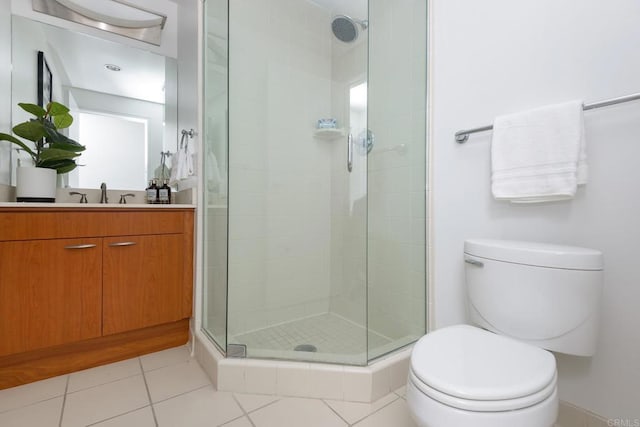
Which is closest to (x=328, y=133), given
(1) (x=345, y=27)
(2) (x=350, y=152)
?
(2) (x=350, y=152)

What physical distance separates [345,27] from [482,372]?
2060mm

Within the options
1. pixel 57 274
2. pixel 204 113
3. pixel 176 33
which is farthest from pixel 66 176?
pixel 176 33

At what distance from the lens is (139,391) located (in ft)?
4.17

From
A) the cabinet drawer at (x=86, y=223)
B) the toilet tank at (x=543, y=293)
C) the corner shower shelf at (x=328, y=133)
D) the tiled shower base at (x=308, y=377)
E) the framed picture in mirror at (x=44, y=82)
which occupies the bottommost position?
the tiled shower base at (x=308, y=377)

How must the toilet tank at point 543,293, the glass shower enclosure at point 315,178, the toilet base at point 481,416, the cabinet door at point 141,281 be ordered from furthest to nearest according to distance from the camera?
the glass shower enclosure at point 315,178 < the cabinet door at point 141,281 < the toilet tank at point 543,293 < the toilet base at point 481,416

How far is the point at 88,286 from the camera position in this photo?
138 centimetres

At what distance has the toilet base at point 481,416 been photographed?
0.66m

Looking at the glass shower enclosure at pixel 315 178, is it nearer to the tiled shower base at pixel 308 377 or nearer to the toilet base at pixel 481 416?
the tiled shower base at pixel 308 377

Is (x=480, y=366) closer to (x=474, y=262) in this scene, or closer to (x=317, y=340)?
(x=474, y=262)

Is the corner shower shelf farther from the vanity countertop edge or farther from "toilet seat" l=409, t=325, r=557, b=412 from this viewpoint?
"toilet seat" l=409, t=325, r=557, b=412

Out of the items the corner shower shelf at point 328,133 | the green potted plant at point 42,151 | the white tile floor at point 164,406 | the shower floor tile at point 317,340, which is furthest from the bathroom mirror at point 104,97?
the shower floor tile at point 317,340

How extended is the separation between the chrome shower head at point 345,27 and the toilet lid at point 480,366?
1766 millimetres

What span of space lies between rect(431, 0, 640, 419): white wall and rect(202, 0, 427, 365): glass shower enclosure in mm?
179

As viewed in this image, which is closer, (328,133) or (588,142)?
(588,142)
